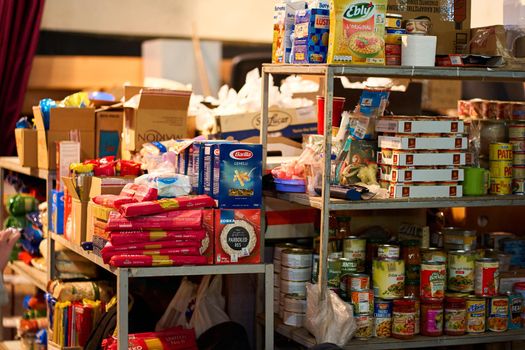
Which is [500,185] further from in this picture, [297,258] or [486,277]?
[297,258]

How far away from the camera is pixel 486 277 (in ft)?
12.5

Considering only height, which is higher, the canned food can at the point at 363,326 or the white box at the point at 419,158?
the white box at the point at 419,158

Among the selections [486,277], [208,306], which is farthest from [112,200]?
[486,277]

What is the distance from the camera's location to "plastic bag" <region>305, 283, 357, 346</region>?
137 inches

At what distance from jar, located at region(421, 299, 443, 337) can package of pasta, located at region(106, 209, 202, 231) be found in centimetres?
92

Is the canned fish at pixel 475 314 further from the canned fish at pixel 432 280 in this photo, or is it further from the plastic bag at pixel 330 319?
the plastic bag at pixel 330 319

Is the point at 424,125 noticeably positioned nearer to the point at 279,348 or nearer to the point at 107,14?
the point at 279,348

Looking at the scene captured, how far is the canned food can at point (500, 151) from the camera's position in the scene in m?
3.84

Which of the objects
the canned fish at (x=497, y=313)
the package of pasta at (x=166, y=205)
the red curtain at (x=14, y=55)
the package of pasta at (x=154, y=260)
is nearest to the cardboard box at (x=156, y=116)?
the package of pasta at (x=166, y=205)

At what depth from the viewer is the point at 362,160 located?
3725 millimetres

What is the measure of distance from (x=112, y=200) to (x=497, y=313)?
1.55 m

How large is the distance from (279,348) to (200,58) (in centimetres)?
400

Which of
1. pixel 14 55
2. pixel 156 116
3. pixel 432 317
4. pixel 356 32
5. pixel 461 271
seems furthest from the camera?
pixel 14 55

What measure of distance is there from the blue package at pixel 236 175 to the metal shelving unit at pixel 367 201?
18 cm
